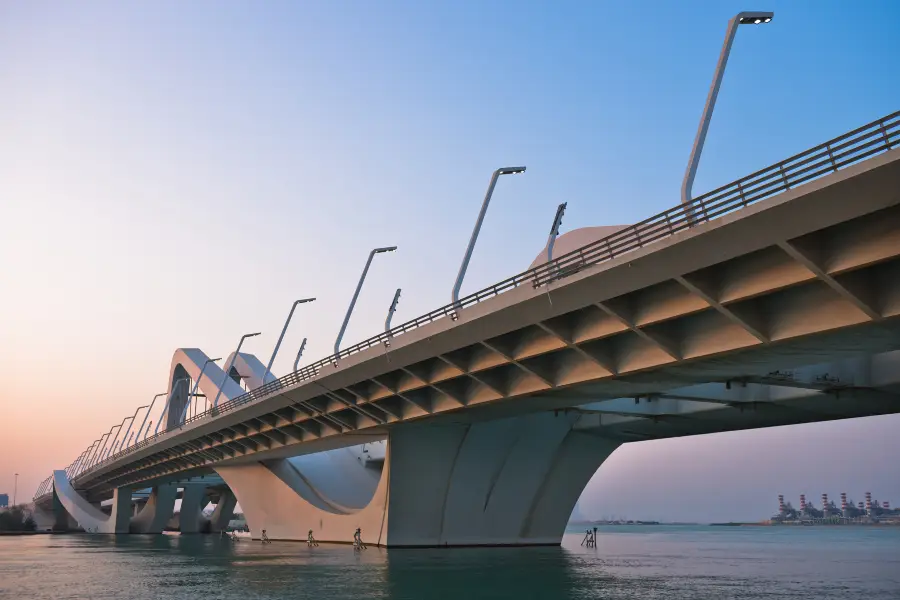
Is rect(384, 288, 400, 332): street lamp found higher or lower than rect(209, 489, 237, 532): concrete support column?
higher

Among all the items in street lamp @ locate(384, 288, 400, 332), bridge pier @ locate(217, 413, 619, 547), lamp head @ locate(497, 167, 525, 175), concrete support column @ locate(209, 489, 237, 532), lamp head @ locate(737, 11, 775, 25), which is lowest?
concrete support column @ locate(209, 489, 237, 532)

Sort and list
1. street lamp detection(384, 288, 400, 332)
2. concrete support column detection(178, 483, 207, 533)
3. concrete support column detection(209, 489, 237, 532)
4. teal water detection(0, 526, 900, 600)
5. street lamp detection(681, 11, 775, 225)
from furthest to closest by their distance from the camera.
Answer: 1. concrete support column detection(209, 489, 237, 532)
2. concrete support column detection(178, 483, 207, 533)
3. street lamp detection(384, 288, 400, 332)
4. teal water detection(0, 526, 900, 600)
5. street lamp detection(681, 11, 775, 225)

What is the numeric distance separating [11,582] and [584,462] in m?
33.5

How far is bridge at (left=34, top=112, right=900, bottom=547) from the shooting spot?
64.2ft

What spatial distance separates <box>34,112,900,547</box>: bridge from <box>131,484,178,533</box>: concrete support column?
164 ft

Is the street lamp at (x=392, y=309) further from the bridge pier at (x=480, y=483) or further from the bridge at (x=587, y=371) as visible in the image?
the bridge pier at (x=480, y=483)

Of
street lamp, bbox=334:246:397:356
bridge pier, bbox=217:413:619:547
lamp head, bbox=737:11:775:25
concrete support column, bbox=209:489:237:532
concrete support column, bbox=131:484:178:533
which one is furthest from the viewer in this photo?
concrete support column, bbox=209:489:237:532

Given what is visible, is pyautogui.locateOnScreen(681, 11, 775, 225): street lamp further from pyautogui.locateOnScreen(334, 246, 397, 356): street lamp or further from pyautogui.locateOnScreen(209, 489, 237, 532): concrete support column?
pyautogui.locateOnScreen(209, 489, 237, 532): concrete support column

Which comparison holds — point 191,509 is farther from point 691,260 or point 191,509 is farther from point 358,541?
point 691,260

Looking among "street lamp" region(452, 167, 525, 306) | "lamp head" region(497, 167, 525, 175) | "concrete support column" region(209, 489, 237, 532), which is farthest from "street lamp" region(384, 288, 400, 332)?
"concrete support column" region(209, 489, 237, 532)

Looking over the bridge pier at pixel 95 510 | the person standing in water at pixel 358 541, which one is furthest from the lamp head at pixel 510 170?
the bridge pier at pixel 95 510

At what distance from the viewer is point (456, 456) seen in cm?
4612

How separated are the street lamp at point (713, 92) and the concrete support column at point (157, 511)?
108063 millimetres

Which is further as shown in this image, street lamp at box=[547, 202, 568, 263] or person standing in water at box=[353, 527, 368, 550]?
person standing in water at box=[353, 527, 368, 550]
